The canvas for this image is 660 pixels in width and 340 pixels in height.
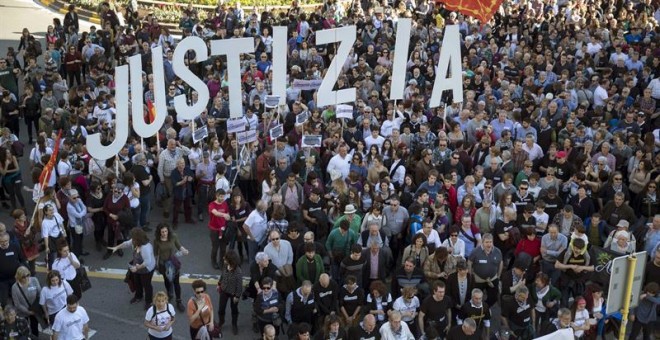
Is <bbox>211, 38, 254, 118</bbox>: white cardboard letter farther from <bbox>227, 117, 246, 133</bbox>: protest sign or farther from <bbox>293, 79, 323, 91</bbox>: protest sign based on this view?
<bbox>293, 79, 323, 91</bbox>: protest sign

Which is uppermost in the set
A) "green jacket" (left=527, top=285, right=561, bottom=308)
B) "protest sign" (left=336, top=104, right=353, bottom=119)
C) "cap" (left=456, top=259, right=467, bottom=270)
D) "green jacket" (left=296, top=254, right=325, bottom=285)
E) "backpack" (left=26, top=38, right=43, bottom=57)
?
"backpack" (left=26, top=38, right=43, bottom=57)

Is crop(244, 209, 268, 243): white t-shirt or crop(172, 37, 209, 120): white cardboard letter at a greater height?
crop(172, 37, 209, 120): white cardboard letter

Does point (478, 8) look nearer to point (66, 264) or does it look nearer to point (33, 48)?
point (33, 48)

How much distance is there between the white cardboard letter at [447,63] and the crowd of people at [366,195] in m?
0.49

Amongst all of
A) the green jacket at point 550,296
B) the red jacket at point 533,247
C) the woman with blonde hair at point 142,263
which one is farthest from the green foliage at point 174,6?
the green jacket at point 550,296

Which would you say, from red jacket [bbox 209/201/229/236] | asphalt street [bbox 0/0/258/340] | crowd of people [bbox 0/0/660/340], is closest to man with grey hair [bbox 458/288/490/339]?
crowd of people [bbox 0/0/660/340]

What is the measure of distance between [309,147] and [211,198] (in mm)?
1861

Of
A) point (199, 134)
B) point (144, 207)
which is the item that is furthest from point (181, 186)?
point (199, 134)

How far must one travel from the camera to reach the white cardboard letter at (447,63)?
16.7 m

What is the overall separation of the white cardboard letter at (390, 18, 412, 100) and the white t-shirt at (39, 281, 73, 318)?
23.9 feet

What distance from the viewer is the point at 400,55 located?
1658 cm

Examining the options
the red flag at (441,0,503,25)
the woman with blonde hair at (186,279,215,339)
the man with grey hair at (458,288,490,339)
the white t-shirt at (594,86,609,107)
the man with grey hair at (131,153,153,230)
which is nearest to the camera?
the woman with blonde hair at (186,279,215,339)

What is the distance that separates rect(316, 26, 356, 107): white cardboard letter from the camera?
16109 millimetres

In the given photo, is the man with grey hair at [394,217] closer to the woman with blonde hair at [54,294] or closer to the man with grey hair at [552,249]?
the man with grey hair at [552,249]
